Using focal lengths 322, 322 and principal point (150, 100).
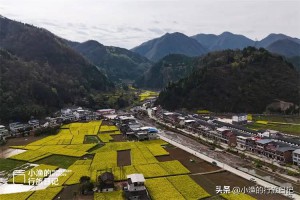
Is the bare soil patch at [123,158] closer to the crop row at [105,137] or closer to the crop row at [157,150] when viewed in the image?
the crop row at [157,150]

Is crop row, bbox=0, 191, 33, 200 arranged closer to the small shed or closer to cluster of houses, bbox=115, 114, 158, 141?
the small shed

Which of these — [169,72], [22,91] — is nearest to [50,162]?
[22,91]

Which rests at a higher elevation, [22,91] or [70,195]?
[22,91]

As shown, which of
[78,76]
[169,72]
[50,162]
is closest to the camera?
[50,162]

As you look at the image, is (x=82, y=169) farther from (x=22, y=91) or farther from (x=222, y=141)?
(x=22, y=91)
